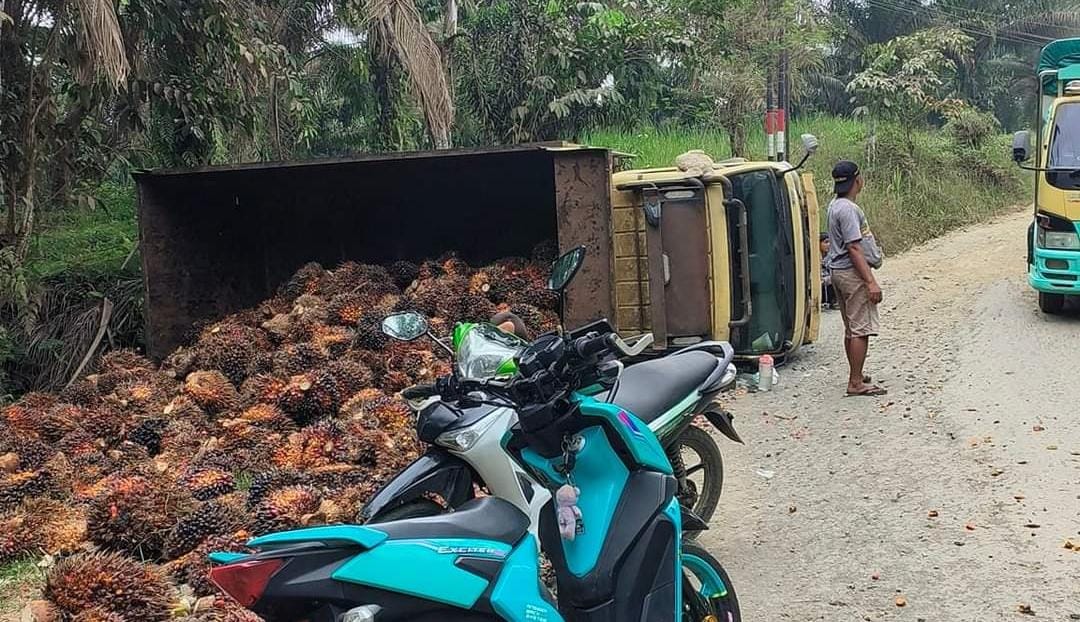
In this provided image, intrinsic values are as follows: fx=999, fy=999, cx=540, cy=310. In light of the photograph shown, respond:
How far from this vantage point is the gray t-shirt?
7527 mm

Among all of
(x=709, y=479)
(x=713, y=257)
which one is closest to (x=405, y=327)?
(x=709, y=479)

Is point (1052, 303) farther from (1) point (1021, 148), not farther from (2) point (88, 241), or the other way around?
(2) point (88, 241)

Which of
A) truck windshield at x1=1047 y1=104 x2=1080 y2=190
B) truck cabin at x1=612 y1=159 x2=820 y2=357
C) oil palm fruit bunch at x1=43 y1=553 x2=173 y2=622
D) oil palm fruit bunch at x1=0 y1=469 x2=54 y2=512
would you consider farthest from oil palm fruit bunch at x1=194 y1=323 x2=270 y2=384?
truck windshield at x1=1047 y1=104 x2=1080 y2=190

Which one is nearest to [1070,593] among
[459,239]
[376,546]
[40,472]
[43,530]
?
[376,546]

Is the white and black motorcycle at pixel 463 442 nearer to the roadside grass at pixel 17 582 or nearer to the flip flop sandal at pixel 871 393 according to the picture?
the roadside grass at pixel 17 582

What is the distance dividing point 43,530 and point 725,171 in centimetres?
593

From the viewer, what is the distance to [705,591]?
11.9ft

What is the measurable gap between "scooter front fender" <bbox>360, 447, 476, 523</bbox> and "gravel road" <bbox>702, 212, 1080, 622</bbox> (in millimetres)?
1660

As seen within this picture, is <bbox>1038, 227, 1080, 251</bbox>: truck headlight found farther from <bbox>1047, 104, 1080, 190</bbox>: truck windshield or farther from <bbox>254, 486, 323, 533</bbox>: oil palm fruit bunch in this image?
<bbox>254, 486, 323, 533</bbox>: oil palm fruit bunch

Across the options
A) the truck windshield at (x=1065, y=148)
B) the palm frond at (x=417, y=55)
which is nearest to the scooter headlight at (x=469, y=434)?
the palm frond at (x=417, y=55)

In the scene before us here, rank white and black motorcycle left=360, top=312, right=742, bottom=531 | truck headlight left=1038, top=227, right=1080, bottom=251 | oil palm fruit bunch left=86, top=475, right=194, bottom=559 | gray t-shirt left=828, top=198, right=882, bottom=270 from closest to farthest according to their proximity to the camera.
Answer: white and black motorcycle left=360, top=312, right=742, bottom=531, oil palm fruit bunch left=86, top=475, right=194, bottom=559, gray t-shirt left=828, top=198, right=882, bottom=270, truck headlight left=1038, top=227, right=1080, bottom=251

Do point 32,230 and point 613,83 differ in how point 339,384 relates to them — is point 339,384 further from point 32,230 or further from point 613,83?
point 613,83

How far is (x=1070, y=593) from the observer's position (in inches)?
165

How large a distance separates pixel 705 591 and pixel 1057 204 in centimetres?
761
